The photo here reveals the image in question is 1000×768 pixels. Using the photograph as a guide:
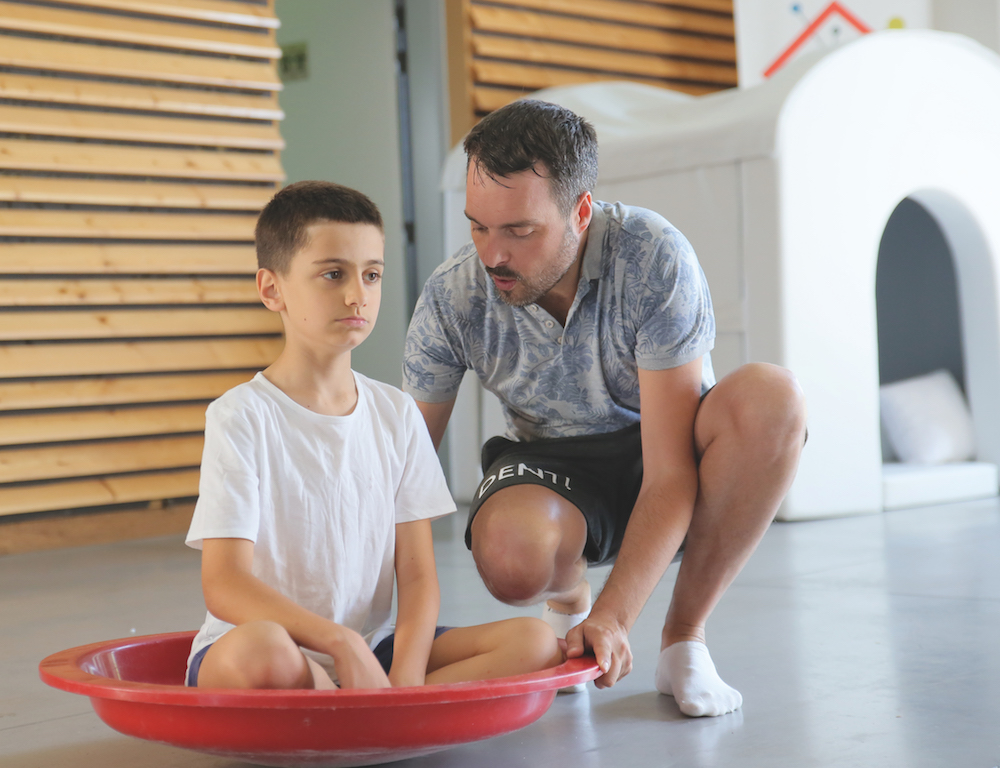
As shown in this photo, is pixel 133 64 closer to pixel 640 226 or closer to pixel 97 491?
pixel 97 491

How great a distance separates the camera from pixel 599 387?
2064mm

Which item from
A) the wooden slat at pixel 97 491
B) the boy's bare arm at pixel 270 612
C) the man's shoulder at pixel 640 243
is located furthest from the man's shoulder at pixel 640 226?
the wooden slat at pixel 97 491

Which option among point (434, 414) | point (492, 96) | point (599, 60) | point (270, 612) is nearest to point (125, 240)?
point (492, 96)

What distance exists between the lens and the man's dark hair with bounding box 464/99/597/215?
189 cm

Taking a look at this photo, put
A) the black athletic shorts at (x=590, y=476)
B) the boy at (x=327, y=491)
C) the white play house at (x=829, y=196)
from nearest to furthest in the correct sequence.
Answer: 1. the boy at (x=327, y=491)
2. the black athletic shorts at (x=590, y=476)
3. the white play house at (x=829, y=196)

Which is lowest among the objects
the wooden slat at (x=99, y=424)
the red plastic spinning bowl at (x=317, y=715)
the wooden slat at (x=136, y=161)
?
the red plastic spinning bowl at (x=317, y=715)

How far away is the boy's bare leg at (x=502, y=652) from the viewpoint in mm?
1576

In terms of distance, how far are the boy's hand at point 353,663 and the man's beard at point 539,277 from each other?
706 millimetres

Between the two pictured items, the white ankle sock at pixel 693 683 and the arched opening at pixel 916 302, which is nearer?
the white ankle sock at pixel 693 683

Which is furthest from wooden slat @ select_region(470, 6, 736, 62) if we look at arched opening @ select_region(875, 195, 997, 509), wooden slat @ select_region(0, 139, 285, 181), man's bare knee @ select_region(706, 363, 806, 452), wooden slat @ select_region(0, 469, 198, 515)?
man's bare knee @ select_region(706, 363, 806, 452)

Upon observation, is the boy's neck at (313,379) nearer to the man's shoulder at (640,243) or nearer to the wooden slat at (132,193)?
the man's shoulder at (640,243)

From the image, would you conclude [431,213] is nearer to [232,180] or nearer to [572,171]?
[232,180]

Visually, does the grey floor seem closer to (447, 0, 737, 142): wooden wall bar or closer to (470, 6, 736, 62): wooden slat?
(447, 0, 737, 142): wooden wall bar

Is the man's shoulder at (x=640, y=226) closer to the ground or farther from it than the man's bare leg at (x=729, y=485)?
farther from it
